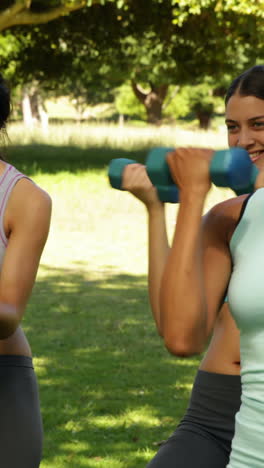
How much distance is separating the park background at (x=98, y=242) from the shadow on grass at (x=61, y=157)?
2.5 inches

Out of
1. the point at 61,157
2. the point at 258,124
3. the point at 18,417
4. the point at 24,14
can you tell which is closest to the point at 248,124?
the point at 258,124

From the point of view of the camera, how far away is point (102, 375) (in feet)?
24.3

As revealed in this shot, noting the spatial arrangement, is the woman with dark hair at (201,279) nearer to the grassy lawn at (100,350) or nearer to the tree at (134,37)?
the grassy lawn at (100,350)

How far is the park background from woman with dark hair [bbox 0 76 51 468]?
60 centimetres

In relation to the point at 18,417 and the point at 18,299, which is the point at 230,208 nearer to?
the point at 18,299

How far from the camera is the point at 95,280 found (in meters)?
11.6

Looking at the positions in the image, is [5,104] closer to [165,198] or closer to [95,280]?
[165,198]

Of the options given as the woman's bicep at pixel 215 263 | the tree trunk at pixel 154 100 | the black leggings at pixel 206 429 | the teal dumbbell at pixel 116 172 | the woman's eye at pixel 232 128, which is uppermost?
the teal dumbbell at pixel 116 172

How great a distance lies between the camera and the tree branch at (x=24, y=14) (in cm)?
2108

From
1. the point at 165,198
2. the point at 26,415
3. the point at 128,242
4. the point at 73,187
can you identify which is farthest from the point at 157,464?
the point at 73,187

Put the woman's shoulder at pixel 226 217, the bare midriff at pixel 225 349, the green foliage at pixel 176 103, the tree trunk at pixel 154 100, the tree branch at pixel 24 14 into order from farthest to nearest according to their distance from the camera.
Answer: the green foliage at pixel 176 103 < the tree trunk at pixel 154 100 < the tree branch at pixel 24 14 < the bare midriff at pixel 225 349 < the woman's shoulder at pixel 226 217

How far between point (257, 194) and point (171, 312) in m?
0.31

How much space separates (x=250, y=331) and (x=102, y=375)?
555cm

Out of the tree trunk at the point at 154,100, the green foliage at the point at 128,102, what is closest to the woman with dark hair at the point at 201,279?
the tree trunk at the point at 154,100
